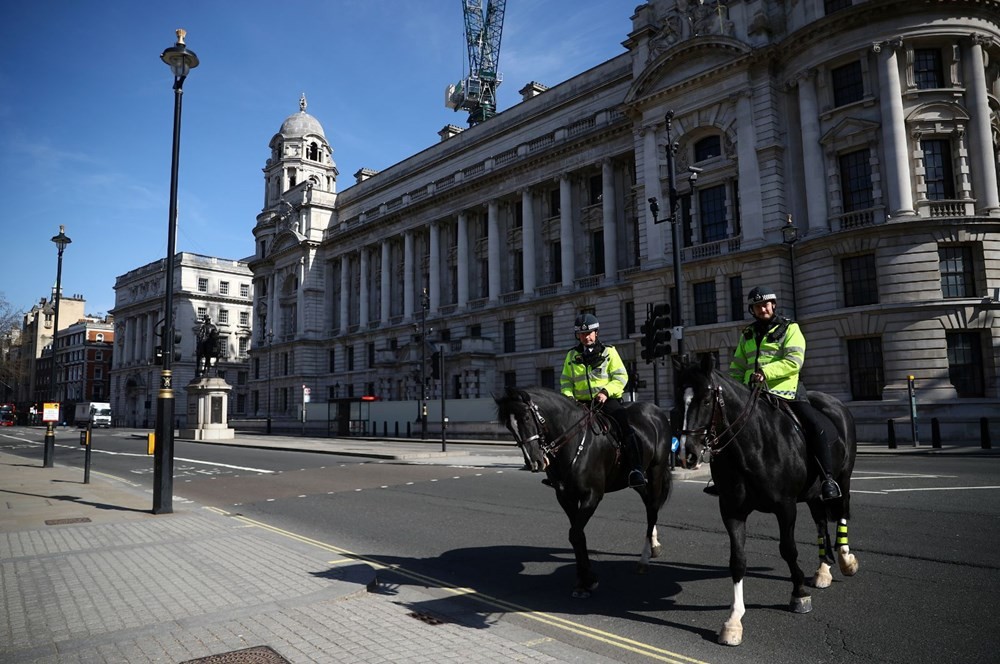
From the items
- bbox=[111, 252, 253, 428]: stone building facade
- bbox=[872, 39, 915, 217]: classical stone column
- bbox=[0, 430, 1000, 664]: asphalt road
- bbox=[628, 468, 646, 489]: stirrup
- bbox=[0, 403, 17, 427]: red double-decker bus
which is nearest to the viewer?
bbox=[0, 430, 1000, 664]: asphalt road

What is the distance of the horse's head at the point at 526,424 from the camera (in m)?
5.99

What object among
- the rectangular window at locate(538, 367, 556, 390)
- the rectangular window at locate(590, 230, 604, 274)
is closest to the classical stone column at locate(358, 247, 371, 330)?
the rectangular window at locate(538, 367, 556, 390)

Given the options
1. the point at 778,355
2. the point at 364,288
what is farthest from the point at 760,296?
the point at 364,288

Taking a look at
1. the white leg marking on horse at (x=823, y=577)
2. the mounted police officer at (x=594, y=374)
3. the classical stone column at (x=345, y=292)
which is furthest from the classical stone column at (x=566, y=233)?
the white leg marking on horse at (x=823, y=577)

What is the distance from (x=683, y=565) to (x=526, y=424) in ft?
9.80

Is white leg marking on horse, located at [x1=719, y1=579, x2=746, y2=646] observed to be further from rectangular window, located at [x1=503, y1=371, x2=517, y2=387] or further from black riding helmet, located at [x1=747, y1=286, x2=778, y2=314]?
rectangular window, located at [x1=503, y1=371, x2=517, y2=387]

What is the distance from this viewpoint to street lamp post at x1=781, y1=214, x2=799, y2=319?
32875 mm

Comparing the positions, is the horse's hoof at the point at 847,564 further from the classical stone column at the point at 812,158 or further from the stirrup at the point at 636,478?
the classical stone column at the point at 812,158

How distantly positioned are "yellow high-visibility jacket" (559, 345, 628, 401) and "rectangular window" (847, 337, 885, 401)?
2726 centimetres

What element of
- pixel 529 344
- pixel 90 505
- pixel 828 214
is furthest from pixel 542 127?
pixel 90 505

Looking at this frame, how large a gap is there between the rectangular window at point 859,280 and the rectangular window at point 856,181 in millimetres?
2527

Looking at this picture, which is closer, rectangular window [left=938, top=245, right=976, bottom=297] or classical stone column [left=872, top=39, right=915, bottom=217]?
rectangular window [left=938, top=245, right=976, bottom=297]

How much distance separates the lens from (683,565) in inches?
296

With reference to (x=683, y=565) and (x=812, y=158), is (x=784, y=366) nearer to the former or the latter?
(x=683, y=565)
